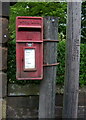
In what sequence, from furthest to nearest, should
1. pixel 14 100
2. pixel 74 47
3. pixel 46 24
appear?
1. pixel 14 100
2. pixel 74 47
3. pixel 46 24

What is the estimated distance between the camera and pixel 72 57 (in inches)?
92.4

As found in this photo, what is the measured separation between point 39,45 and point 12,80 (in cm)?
132

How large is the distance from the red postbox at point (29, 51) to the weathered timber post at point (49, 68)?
0.06 metres

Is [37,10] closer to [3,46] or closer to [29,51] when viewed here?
[3,46]

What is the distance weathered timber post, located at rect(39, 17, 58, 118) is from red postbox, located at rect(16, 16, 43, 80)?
6cm

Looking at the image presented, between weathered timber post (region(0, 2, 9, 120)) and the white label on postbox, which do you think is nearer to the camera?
the white label on postbox

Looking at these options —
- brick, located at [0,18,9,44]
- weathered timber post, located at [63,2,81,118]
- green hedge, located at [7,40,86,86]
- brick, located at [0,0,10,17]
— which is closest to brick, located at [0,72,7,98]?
green hedge, located at [7,40,86,86]

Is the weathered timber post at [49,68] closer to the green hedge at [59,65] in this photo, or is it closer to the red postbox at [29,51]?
the red postbox at [29,51]

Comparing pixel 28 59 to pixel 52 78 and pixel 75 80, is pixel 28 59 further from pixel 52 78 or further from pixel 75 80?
pixel 75 80

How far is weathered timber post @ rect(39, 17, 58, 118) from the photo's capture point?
2.01 meters

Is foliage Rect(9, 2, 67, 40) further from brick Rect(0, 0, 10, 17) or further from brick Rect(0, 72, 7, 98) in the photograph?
brick Rect(0, 72, 7, 98)

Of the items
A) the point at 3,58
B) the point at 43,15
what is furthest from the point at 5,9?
the point at 43,15

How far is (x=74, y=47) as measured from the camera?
7.70ft

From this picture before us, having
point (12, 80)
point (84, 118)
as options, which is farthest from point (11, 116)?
point (84, 118)
